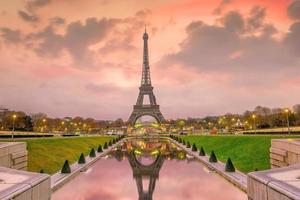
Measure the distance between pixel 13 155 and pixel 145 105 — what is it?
349 ft

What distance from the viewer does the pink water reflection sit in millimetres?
13867

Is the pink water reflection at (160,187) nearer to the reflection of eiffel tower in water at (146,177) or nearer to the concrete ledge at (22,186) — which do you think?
the reflection of eiffel tower in water at (146,177)

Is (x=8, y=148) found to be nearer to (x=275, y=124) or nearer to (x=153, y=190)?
(x=153, y=190)

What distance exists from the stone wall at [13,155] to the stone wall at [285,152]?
15370 mm

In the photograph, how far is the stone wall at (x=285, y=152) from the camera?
47.5ft

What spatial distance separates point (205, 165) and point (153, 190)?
11.0 meters

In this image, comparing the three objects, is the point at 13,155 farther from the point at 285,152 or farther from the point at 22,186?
the point at 285,152

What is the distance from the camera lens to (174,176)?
19.5 meters

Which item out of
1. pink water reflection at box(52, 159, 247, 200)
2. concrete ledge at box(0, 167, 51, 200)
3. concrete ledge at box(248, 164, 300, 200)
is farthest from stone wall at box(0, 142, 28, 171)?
concrete ledge at box(248, 164, 300, 200)

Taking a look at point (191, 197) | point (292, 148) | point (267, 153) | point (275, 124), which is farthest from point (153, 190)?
point (275, 124)

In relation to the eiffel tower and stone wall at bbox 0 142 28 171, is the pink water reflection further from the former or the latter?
the eiffel tower

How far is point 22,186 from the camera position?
9609 mm

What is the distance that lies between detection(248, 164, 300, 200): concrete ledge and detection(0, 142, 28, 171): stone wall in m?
12.4

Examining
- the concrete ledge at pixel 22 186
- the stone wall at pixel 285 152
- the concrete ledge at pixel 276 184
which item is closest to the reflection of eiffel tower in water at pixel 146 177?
the concrete ledge at pixel 22 186
